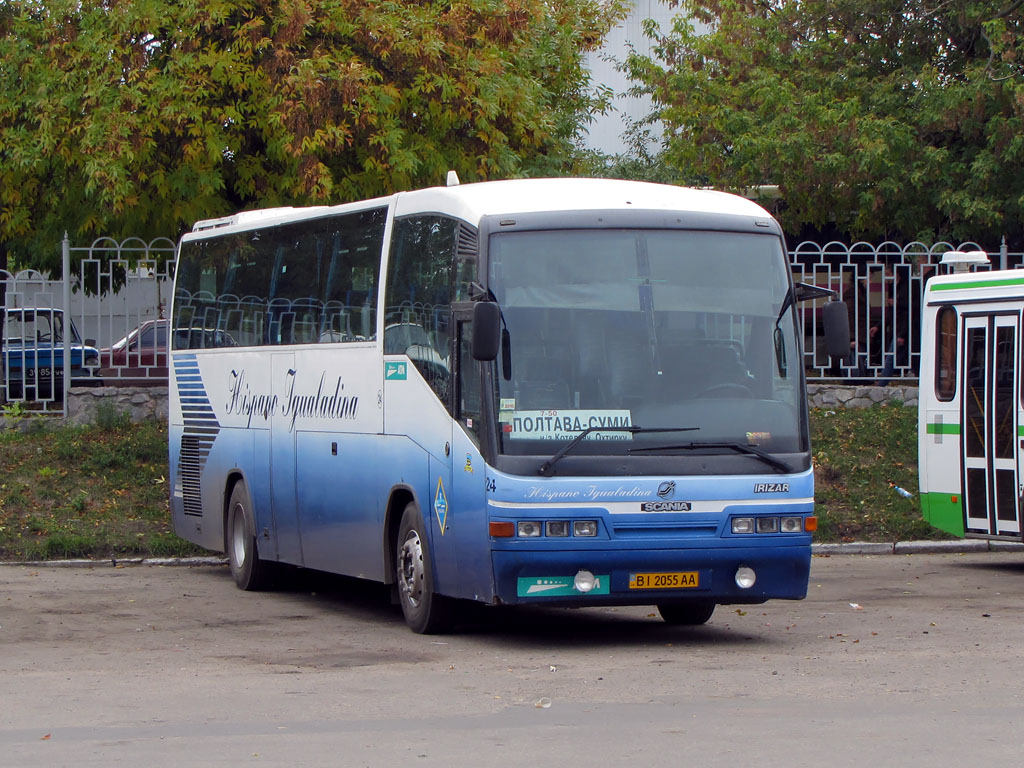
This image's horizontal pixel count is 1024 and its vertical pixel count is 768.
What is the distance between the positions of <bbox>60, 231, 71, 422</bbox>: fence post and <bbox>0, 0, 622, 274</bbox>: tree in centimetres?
43

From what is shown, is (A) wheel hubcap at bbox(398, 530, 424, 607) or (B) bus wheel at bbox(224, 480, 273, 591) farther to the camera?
(B) bus wheel at bbox(224, 480, 273, 591)

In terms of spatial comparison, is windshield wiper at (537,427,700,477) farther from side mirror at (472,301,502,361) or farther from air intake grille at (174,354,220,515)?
air intake grille at (174,354,220,515)

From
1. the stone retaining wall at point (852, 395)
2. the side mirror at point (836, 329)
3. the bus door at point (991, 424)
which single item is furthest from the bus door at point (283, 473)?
the stone retaining wall at point (852, 395)

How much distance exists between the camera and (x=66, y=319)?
68.0ft

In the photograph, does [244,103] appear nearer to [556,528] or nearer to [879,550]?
[879,550]

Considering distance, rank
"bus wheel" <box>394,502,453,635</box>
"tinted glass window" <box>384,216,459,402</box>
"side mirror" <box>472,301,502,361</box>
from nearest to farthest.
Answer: "side mirror" <box>472,301,502,361</box> → "tinted glass window" <box>384,216,459,402</box> → "bus wheel" <box>394,502,453,635</box>

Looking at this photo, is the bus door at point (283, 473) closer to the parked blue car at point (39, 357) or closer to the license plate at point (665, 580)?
Result: the license plate at point (665, 580)

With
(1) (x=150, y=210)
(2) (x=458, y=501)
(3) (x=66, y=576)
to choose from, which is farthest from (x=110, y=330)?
(2) (x=458, y=501)

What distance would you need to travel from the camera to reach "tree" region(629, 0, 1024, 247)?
25.6m

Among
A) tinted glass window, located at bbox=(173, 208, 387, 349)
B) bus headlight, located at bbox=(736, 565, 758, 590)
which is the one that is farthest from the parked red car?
bus headlight, located at bbox=(736, 565, 758, 590)

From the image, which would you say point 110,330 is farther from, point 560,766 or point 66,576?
point 560,766

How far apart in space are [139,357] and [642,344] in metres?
11.5

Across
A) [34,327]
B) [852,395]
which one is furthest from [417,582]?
[852,395]

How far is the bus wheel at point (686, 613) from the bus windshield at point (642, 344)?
6.12ft
